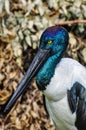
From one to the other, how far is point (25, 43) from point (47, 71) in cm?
145

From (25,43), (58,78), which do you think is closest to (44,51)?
(58,78)

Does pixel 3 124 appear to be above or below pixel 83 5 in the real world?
below

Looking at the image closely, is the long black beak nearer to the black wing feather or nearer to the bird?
the bird

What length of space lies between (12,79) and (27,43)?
423 millimetres

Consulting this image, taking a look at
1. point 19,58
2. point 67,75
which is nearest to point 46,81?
point 67,75

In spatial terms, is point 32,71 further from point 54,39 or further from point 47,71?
point 54,39

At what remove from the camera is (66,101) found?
18.8ft

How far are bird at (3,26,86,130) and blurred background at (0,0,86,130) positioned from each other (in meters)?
1.34

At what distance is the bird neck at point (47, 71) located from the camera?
5727mm

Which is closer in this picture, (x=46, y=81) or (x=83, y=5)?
(x=46, y=81)

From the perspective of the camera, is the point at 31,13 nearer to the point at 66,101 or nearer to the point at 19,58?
the point at 19,58

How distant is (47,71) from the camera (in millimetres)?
5730

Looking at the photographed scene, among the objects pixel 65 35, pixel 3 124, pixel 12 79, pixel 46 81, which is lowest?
pixel 3 124

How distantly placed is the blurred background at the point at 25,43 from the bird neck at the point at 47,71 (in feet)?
4.40
